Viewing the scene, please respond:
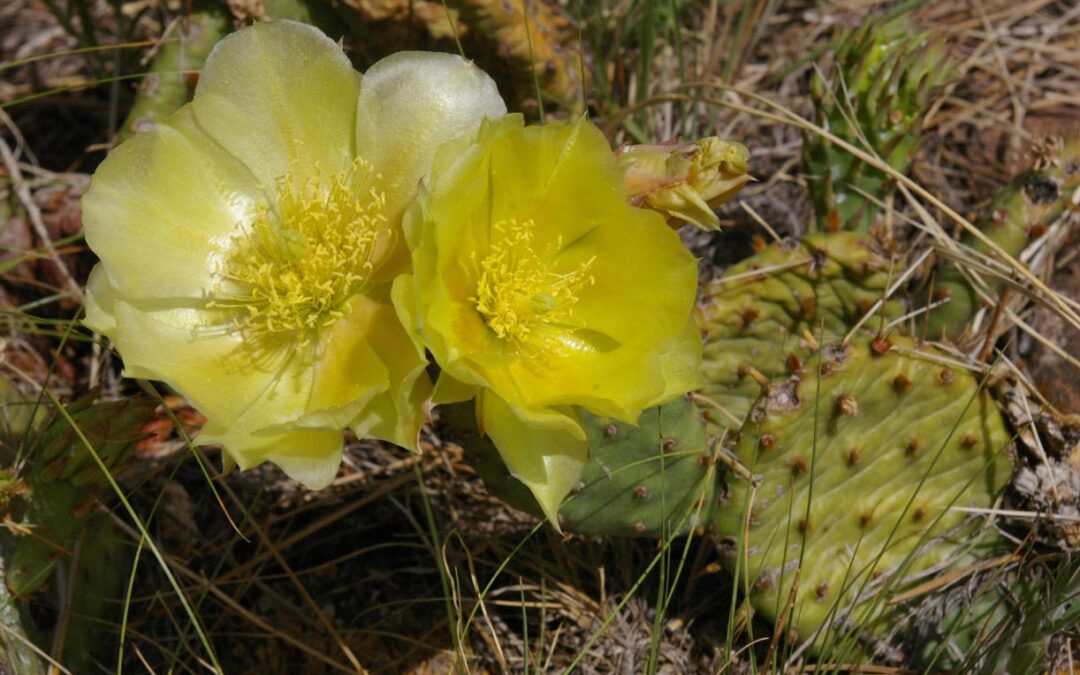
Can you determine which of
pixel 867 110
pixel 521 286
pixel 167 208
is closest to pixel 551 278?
pixel 521 286

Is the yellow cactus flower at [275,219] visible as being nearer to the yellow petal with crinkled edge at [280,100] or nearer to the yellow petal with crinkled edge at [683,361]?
the yellow petal with crinkled edge at [280,100]

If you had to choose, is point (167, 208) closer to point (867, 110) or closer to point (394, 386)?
point (394, 386)

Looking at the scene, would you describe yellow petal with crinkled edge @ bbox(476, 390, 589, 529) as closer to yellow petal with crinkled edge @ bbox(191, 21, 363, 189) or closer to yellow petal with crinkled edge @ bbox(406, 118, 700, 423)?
yellow petal with crinkled edge @ bbox(406, 118, 700, 423)

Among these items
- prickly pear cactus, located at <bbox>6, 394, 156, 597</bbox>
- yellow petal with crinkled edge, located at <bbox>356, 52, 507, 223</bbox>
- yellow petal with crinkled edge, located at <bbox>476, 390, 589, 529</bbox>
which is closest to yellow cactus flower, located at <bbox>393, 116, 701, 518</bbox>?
yellow petal with crinkled edge, located at <bbox>476, 390, 589, 529</bbox>

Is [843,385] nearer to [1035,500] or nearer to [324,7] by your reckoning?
[1035,500]

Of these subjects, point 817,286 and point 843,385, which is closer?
point 843,385

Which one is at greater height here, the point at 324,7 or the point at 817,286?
the point at 324,7

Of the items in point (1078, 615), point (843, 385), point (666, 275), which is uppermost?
point (666, 275)

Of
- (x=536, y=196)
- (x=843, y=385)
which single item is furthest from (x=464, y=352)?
(x=843, y=385)
